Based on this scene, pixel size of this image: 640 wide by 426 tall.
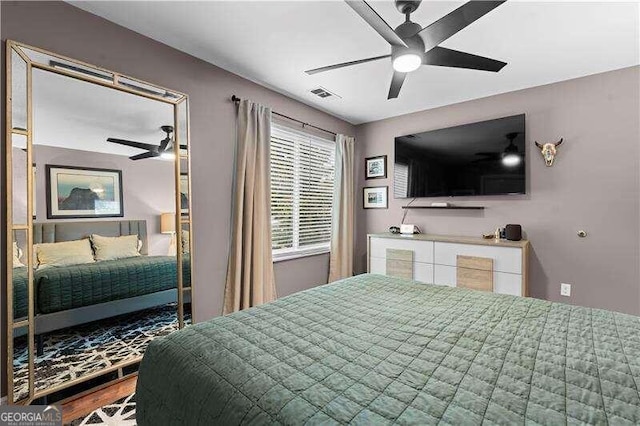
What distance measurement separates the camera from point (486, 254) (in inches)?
119

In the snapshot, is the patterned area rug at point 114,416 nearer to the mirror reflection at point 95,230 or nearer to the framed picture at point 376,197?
the mirror reflection at point 95,230

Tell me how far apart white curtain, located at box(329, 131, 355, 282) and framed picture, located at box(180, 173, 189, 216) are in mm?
2101

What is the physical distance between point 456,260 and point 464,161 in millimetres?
1180

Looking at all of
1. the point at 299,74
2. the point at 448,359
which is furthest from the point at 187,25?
the point at 448,359

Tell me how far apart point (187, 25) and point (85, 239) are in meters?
1.63

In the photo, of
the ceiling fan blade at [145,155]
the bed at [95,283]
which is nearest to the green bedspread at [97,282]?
the bed at [95,283]

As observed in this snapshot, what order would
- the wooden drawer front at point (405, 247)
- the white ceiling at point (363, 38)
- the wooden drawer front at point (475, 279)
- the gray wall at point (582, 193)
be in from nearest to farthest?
the white ceiling at point (363, 38), the gray wall at point (582, 193), the wooden drawer front at point (475, 279), the wooden drawer front at point (405, 247)

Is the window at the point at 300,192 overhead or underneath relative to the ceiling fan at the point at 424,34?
underneath

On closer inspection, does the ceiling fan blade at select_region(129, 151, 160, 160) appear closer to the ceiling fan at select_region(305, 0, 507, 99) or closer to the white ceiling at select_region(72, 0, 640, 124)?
the white ceiling at select_region(72, 0, 640, 124)

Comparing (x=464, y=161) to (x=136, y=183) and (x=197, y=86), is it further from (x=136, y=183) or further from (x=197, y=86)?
(x=136, y=183)

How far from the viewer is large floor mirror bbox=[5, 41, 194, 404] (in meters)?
1.74

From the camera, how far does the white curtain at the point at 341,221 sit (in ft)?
13.5

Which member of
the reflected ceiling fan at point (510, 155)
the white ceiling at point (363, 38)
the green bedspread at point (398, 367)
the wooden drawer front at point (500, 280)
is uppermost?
the white ceiling at point (363, 38)

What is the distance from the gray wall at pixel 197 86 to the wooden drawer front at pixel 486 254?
2274mm
